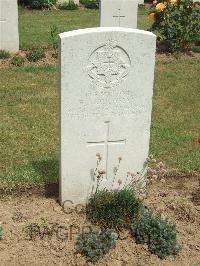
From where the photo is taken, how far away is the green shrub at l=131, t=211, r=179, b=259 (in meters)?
Answer: 4.47

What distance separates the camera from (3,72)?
32.6 feet

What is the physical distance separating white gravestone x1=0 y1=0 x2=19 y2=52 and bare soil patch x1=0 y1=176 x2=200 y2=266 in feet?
21.1

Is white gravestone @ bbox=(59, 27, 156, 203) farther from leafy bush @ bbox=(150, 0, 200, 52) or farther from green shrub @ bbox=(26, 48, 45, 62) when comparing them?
leafy bush @ bbox=(150, 0, 200, 52)

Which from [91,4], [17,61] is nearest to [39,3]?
[91,4]

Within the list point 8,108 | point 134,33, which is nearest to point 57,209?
point 134,33

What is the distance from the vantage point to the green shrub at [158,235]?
4.47m

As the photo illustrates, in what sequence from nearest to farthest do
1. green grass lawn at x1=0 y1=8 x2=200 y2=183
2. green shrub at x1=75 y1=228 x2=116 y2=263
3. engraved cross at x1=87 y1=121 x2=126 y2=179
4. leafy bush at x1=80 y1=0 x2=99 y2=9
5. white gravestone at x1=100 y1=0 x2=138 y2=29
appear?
green shrub at x1=75 y1=228 x2=116 y2=263 < engraved cross at x1=87 y1=121 x2=126 y2=179 < green grass lawn at x1=0 y1=8 x2=200 y2=183 < white gravestone at x1=100 y1=0 x2=138 y2=29 < leafy bush at x1=80 y1=0 x2=99 y2=9

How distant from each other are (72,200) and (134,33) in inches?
72.5

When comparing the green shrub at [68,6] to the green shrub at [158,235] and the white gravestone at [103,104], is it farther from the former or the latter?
the green shrub at [158,235]

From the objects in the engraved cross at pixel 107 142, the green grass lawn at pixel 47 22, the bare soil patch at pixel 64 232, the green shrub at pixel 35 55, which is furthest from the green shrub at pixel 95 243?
the green grass lawn at pixel 47 22

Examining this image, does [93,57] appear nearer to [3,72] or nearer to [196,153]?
[196,153]

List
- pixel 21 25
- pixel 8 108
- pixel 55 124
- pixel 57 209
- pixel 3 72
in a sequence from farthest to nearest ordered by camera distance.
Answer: pixel 21 25 → pixel 3 72 → pixel 8 108 → pixel 55 124 → pixel 57 209

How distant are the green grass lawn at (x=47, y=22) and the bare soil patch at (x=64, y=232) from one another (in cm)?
747

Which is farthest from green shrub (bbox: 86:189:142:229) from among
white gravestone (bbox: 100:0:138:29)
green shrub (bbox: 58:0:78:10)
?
green shrub (bbox: 58:0:78:10)
